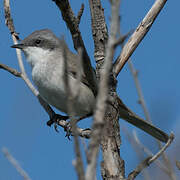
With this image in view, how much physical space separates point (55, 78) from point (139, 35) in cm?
144

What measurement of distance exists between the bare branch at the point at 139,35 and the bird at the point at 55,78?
0.81 metres

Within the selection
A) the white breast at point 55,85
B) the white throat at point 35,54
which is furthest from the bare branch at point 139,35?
Answer: the white throat at point 35,54

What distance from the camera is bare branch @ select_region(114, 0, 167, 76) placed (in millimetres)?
3441

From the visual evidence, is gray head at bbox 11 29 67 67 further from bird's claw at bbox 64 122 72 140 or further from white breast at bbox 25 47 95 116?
bird's claw at bbox 64 122 72 140

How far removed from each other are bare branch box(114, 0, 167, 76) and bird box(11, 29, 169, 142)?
0.81 metres

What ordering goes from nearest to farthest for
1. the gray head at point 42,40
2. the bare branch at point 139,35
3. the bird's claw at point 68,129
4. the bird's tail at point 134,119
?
the bare branch at point 139,35, the bird's claw at point 68,129, the bird's tail at point 134,119, the gray head at point 42,40

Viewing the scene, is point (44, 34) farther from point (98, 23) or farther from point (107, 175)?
point (107, 175)

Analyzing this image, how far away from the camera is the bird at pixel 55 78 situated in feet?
14.6

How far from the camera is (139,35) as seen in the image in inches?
137

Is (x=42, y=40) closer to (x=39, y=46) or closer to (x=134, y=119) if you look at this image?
(x=39, y=46)

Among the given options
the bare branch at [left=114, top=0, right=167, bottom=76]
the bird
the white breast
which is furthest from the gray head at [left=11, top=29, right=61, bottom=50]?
the bare branch at [left=114, top=0, right=167, bottom=76]

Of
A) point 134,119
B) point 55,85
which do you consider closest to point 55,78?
point 55,85

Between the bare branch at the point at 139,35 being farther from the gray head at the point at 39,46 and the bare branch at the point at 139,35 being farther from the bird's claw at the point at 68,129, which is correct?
the gray head at the point at 39,46

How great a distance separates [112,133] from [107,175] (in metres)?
0.40
